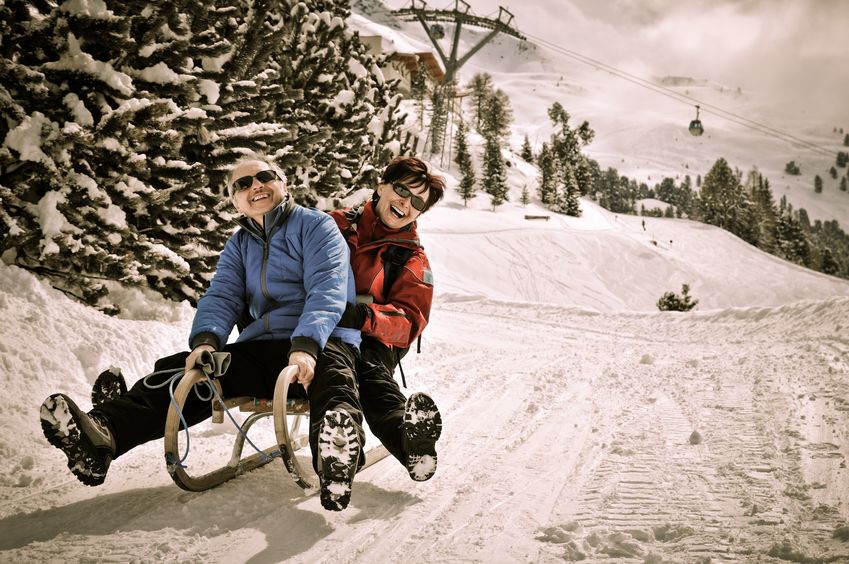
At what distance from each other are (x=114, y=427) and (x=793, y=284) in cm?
3998

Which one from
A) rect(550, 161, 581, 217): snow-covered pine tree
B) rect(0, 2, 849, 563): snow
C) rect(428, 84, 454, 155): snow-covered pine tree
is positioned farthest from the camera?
rect(428, 84, 454, 155): snow-covered pine tree

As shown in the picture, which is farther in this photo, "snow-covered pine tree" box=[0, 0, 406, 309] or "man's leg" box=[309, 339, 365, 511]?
"snow-covered pine tree" box=[0, 0, 406, 309]

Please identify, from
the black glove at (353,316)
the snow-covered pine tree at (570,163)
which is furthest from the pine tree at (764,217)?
the black glove at (353,316)

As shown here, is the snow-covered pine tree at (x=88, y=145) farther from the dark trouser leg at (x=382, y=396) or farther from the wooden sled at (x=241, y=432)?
the dark trouser leg at (x=382, y=396)

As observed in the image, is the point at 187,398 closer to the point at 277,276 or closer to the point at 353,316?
the point at 277,276

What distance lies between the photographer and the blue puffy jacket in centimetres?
278

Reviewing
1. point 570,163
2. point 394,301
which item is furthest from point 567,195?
point 394,301

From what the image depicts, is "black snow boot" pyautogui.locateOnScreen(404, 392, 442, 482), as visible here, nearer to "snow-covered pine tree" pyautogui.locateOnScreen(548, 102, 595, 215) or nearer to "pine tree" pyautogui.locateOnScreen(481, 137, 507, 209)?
"pine tree" pyautogui.locateOnScreen(481, 137, 507, 209)

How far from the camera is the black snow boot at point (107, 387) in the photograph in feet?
8.87

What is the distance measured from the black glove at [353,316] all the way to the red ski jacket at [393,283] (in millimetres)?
34

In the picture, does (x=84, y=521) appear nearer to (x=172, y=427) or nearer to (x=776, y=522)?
(x=172, y=427)

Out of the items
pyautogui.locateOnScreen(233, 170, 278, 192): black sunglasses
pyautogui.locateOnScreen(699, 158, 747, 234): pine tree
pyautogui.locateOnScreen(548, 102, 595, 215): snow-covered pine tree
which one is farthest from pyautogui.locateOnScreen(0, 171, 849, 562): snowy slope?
pyautogui.locateOnScreen(699, 158, 747, 234): pine tree

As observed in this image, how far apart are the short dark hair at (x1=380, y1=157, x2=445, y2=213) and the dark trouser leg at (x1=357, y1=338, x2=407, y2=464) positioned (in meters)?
1.05

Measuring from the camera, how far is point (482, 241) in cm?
3034
